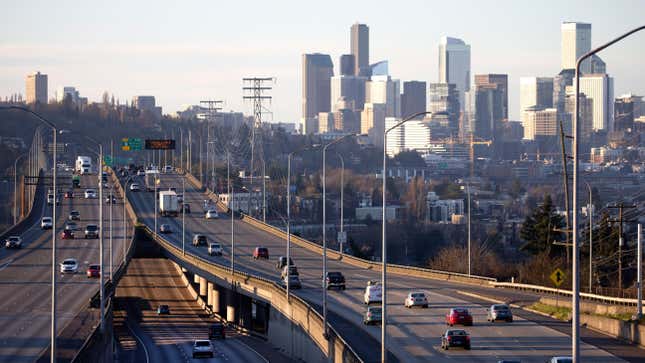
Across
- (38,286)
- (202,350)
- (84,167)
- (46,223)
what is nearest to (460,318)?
(202,350)

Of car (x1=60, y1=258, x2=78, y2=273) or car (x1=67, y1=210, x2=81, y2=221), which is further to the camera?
car (x1=67, y1=210, x2=81, y2=221)

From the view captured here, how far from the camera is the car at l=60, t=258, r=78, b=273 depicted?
6856 cm

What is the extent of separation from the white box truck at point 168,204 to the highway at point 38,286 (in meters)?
3.53

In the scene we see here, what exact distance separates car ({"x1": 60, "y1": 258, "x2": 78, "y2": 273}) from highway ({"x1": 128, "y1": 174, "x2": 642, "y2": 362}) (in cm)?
960

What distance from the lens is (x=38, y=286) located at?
201 ft

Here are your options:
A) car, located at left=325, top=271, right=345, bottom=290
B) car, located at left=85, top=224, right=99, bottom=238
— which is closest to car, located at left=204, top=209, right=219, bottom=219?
car, located at left=85, top=224, right=99, bottom=238

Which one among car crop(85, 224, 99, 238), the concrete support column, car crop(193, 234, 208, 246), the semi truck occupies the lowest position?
the concrete support column

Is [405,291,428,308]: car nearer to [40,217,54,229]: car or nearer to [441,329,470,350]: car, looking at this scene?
[441,329,470,350]: car

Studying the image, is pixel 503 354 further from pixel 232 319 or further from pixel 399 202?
pixel 399 202

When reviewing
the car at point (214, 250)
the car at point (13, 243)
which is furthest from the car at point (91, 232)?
the car at point (214, 250)

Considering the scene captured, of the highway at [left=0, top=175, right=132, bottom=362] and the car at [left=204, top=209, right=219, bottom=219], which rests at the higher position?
the car at [left=204, top=209, right=219, bottom=219]

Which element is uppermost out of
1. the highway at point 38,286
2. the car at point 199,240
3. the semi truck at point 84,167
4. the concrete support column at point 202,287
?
the semi truck at point 84,167

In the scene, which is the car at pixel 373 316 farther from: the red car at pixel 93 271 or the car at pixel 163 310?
the car at pixel 163 310

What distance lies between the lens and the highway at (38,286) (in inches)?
1656
